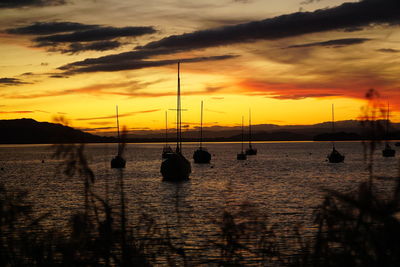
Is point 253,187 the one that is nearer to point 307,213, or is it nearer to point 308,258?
point 307,213

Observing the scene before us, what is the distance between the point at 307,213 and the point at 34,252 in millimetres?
34115

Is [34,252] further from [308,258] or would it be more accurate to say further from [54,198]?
[54,198]

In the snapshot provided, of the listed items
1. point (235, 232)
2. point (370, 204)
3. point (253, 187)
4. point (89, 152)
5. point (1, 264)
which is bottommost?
point (253, 187)

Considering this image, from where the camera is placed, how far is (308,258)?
6.20m

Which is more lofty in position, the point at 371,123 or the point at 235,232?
the point at 371,123

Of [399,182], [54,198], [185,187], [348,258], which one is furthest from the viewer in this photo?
[185,187]

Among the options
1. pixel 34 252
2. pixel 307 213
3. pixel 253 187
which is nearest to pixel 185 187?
pixel 253 187

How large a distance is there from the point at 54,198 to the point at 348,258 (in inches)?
1955

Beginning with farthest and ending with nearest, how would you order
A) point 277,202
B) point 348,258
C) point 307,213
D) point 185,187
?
point 185,187, point 277,202, point 307,213, point 348,258

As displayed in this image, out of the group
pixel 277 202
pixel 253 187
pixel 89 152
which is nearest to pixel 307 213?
pixel 277 202

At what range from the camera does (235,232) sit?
5.96 m

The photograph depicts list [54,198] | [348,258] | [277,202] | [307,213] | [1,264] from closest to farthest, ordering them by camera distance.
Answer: [348,258]
[1,264]
[307,213]
[277,202]
[54,198]

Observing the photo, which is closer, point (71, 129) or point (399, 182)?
point (399, 182)

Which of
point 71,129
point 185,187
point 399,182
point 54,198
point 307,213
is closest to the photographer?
point 399,182
